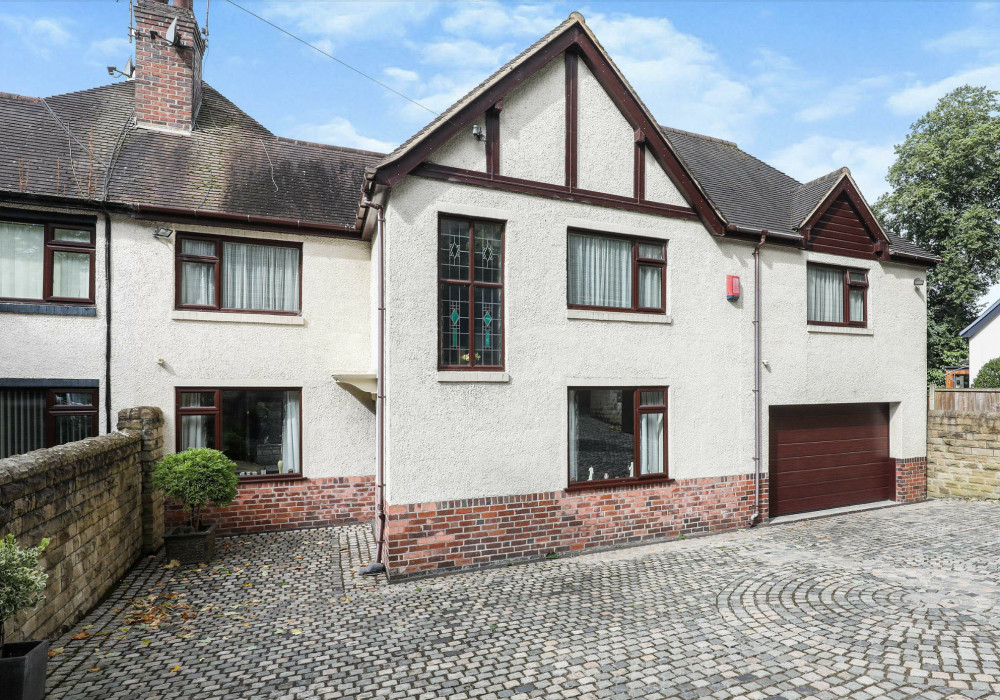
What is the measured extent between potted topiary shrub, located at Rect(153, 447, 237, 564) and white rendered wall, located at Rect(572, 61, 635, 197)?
739cm

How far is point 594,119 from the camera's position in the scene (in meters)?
9.36

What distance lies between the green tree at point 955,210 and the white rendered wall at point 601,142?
79.2 feet

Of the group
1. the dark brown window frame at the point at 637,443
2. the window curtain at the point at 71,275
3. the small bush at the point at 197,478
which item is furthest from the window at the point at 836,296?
the window curtain at the point at 71,275

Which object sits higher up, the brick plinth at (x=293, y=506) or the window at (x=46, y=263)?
the window at (x=46, y=263)

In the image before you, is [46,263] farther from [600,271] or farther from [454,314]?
[600,271]

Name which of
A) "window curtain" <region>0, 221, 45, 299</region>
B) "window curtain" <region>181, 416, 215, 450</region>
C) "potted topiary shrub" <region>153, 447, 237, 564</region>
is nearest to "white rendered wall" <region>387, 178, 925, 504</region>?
"potted topiary shrub" <region>153, 447, 237, 564</region>

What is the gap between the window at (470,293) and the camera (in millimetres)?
8391

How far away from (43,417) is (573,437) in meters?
8.64

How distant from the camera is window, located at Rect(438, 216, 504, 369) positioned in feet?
27.5

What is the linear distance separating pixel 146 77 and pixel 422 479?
9879 millimetres

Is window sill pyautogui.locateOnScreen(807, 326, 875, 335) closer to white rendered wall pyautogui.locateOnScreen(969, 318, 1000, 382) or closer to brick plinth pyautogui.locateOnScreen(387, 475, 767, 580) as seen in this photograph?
brick plinth pyautogui.locateOnScreen(387, 475, 767, 580)

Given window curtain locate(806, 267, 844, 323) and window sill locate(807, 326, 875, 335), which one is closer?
window sill locate(807, 326, 875, 335)

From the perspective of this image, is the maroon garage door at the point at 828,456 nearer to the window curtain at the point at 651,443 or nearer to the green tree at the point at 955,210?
the window curtain at the point at 651,443

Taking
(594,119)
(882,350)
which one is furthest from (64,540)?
(882,350)
